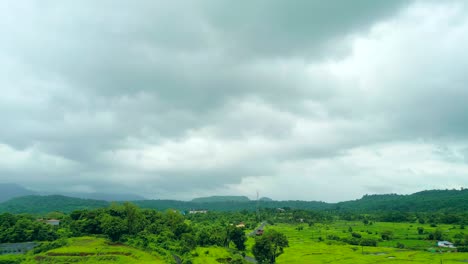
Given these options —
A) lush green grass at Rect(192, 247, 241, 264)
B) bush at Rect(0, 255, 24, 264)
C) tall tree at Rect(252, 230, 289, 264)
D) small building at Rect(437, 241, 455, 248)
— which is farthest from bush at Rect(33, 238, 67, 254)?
small building at Rect(437, 241, 455, 248)

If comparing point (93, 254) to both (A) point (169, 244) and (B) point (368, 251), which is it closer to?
(A) point (169, 244)

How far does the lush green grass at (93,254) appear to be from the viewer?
61.0 metres

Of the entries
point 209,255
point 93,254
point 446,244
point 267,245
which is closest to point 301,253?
point 267,245

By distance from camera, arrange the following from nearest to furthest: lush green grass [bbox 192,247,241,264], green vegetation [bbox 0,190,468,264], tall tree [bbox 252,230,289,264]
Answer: green vegetation [bbox 0,190,468,264] → tall tree [bbox 252,230,289,264] → lush green grass [bbox 192,247,241,264]

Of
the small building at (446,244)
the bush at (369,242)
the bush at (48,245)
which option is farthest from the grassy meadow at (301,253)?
the bush at (369,242)

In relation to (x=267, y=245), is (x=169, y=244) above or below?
below

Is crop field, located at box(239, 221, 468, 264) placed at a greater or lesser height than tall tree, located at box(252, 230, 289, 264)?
lesser

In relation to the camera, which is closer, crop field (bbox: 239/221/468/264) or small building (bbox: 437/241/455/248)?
crop field (bbox: 239/221/468/264)

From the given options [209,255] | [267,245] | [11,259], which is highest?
[267,245]

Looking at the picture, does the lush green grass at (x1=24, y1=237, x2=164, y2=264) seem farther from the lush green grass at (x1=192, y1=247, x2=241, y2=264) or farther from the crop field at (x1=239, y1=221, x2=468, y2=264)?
the crop field at (x1=239, y1=221, x2=468, y2=264)

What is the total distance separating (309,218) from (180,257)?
405ft

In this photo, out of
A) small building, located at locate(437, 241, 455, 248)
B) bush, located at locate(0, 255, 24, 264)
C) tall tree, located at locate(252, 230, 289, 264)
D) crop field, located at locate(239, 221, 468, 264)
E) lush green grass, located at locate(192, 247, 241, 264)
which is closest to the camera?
bush, located at locate(0, 255, 24, 264)

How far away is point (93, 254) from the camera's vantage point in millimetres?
64375

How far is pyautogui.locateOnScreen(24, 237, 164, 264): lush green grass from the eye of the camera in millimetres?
61031
